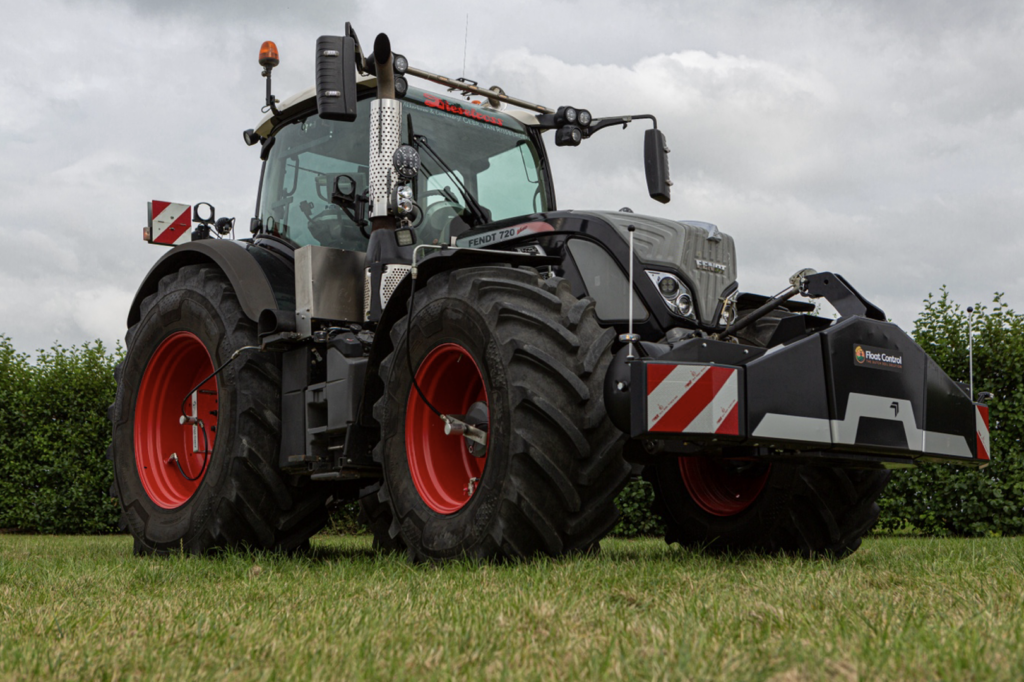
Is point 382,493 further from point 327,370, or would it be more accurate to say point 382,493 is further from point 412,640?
point 412,640

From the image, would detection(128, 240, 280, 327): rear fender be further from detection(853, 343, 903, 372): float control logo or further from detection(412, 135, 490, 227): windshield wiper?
detection(853, 343, 903, 372): float control logo

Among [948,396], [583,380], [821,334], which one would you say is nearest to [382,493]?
[583,380]

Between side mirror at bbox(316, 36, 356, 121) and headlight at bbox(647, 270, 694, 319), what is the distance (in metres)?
1.64

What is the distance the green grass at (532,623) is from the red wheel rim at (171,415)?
2197 millimetres

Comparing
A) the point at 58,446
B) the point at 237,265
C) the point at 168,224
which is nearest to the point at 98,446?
the point at 58,446

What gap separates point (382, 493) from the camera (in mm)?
5109

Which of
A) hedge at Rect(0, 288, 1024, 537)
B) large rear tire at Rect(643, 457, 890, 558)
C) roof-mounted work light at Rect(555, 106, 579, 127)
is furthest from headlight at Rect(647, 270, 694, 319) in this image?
hedge at Rect(0, 288, 1024, 537)

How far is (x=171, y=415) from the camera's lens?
699 cm

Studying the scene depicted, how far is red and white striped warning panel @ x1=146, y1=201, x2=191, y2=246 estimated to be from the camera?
297 inches

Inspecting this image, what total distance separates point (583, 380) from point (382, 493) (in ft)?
4.34

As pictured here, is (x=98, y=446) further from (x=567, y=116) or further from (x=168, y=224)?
(x=567, y=116)

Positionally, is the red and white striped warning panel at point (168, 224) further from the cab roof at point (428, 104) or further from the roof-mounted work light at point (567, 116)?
the roof-mounted work light at point (567, 116)

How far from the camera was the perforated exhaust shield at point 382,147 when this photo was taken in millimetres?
5949

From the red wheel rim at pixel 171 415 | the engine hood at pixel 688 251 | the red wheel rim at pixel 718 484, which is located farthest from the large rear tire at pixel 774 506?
the red wheel rim at pixel 171 415
